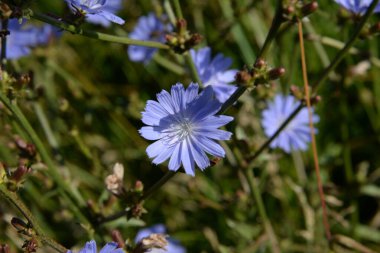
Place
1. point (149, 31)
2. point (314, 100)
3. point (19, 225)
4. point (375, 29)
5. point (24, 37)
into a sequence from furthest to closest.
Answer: point (149, 31)
point (24, 37)
point (314, 100)
point (375, 29)
point (19, 225)

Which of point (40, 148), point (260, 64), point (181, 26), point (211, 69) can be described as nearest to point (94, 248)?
point (40, 148)

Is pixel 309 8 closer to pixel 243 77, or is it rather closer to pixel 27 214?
pixel 243 77

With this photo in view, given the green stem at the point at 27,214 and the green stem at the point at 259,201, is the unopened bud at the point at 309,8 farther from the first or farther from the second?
the green stem at the point at 27,214

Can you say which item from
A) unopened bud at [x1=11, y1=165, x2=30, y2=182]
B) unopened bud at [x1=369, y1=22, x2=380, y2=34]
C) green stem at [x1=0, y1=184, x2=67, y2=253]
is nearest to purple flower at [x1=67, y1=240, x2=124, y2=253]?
green stem at [x1=0, y1=184, x2=67, y2=253]

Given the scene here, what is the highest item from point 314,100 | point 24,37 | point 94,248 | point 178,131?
point 24,37

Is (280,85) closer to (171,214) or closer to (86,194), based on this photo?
(171,214)

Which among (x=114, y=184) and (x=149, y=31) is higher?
(x=149, y=31)

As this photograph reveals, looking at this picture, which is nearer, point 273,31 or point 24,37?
point 273,31
